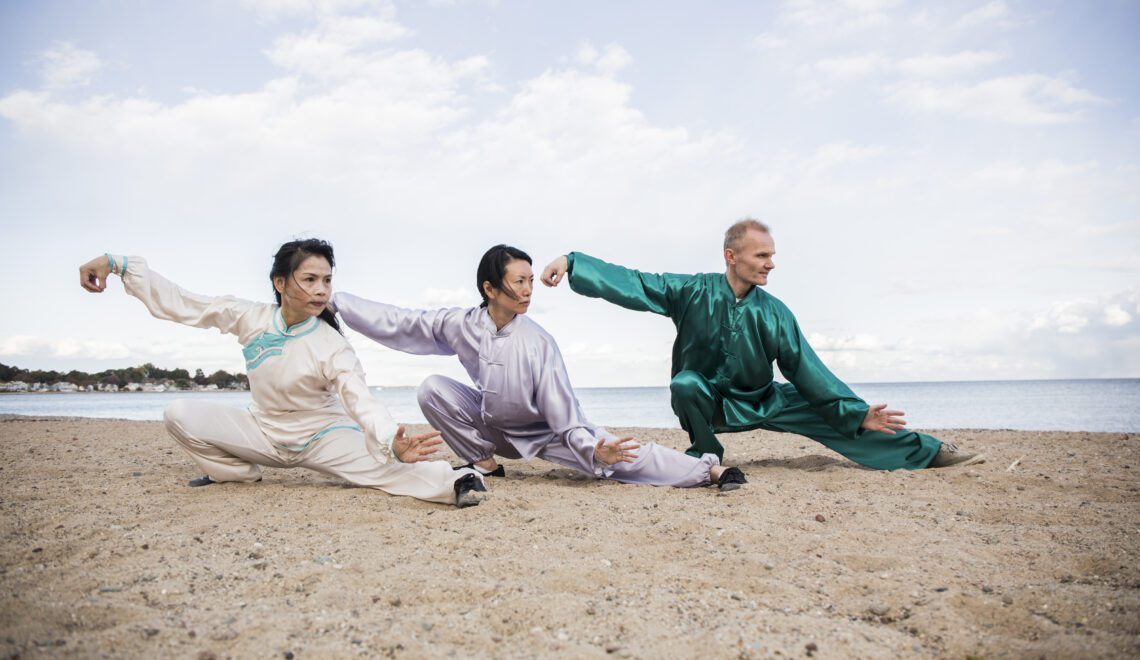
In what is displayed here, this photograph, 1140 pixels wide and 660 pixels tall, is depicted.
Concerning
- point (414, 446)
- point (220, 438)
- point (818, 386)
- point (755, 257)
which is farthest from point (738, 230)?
point (220, 438)

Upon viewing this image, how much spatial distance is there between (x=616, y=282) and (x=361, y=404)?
160cm

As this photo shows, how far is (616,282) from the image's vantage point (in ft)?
13.4

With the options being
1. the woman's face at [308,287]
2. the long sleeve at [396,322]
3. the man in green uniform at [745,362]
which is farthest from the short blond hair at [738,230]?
the woman's face at [308,287]

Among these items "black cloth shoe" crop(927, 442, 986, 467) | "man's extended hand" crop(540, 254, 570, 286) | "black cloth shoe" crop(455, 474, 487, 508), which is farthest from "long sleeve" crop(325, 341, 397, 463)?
"black cloth shoe" crop(927, 442, 986, 467)

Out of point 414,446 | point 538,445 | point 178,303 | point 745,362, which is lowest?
point 538,445

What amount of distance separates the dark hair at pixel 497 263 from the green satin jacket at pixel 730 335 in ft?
1.58

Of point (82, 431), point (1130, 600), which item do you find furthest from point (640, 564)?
point (82, 431)

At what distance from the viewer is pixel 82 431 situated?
7.33m

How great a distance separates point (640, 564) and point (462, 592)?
62 cm

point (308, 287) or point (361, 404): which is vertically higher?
point (308, 287)

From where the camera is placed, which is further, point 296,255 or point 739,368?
point 739,368

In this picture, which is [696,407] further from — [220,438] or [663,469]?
[220,438]

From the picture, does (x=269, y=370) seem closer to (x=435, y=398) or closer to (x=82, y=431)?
(x=435, y=398)

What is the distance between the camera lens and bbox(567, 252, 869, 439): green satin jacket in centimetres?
408
